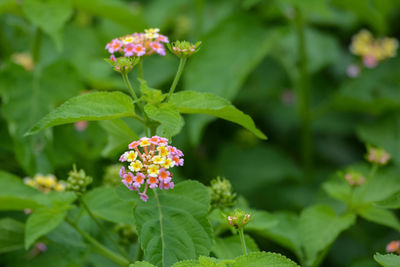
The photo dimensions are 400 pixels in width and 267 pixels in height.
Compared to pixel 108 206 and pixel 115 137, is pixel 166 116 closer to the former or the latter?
pixel 115 137

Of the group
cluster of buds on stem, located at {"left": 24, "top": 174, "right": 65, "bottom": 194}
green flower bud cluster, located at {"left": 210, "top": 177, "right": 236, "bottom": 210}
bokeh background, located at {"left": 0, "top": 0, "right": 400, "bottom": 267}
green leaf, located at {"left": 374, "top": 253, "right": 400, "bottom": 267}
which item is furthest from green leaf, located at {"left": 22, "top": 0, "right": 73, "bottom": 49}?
green leaf, located at {"left": 374, "top": 253, "right": 400, "bottom": 267}

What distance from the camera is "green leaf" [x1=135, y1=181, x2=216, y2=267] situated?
1.34m

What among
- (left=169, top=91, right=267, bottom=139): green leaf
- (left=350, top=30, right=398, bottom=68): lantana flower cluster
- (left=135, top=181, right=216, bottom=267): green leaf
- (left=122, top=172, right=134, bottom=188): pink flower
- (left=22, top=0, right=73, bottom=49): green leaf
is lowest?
(left=135, top=181, right=216, bottom=267): green leaf

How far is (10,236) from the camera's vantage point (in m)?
1.83

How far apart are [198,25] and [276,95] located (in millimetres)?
872

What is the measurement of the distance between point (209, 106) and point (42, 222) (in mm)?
629

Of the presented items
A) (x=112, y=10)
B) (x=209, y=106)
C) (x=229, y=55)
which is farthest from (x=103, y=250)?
(x=229, y=55)

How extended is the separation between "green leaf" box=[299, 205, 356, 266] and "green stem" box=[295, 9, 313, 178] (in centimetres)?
111

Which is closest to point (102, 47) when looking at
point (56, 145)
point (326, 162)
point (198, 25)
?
point (198, 25)

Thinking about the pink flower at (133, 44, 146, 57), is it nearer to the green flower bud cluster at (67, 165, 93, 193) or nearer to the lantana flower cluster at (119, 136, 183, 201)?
the lantana flower cluster at (119, 136, 183, 201)

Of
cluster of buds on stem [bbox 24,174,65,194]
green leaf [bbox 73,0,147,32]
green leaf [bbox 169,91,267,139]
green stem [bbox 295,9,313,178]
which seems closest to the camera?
green leaf [bbox 169,91,267,139]

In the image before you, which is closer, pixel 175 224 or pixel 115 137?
pixel 175 224

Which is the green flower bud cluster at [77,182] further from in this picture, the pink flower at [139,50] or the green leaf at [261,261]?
the green leaf at [261,261]

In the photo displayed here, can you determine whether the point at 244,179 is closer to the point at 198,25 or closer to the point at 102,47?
the point at 198,25
